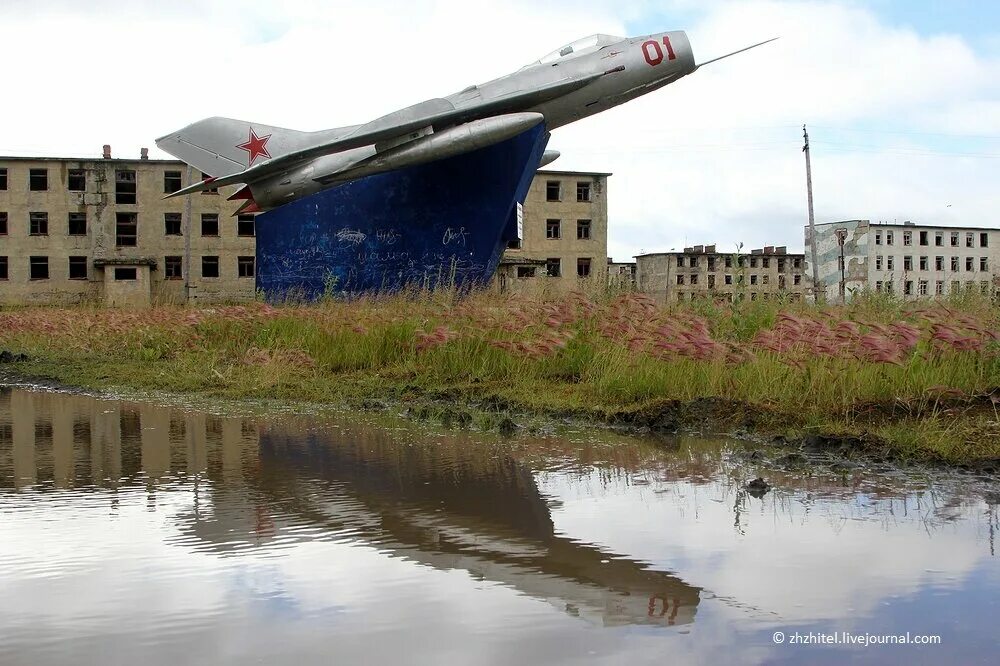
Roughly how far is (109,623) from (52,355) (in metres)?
14.1

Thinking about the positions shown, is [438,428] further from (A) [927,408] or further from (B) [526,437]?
(A) [927,408]

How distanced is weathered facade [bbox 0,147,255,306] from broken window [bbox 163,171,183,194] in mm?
53

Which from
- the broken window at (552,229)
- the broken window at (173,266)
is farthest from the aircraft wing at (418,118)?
the broken window at (552,229)

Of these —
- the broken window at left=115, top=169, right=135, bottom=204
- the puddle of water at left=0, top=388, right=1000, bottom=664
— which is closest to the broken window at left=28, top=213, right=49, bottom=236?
the broken window at left=115, top=169, right=135, bottom=204

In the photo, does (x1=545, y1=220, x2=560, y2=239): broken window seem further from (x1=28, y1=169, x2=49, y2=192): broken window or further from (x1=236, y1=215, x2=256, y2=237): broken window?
(x1=28, y1=169, x2=49, y2=192): broken window

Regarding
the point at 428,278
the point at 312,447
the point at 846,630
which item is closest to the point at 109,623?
the point at 846,630

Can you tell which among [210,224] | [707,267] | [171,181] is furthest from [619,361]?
[707,267]

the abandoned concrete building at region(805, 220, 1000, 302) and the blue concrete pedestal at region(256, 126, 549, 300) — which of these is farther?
the abandoned concrete building at region(805, 220, 1000, 302)

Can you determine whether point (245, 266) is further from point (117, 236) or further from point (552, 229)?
point (552, 229)

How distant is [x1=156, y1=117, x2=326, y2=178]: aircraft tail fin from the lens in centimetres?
2292

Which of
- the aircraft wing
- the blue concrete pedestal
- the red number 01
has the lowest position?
the blue concrete pedestal

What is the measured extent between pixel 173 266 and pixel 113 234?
339 centimetres

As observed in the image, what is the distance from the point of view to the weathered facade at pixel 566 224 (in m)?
53.9

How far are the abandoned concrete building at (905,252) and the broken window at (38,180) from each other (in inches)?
2108
